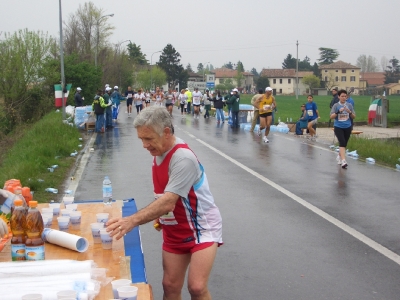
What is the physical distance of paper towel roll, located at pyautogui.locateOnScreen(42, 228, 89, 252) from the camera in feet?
14.8

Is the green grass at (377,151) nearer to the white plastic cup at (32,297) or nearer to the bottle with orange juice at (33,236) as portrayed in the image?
the bottle with orange juice at (33,236)

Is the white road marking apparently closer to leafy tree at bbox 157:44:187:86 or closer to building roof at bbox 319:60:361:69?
leafy tree at bbox 157:44:187:86

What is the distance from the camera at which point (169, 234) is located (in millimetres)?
4512

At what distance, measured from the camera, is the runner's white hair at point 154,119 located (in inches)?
163

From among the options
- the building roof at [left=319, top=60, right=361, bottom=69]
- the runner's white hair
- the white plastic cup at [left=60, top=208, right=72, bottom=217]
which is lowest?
the white plastic cup at [left=60, top=208, right=72, bottom=217]

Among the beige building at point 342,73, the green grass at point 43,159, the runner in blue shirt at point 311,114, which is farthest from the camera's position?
the beige building at point 342,73

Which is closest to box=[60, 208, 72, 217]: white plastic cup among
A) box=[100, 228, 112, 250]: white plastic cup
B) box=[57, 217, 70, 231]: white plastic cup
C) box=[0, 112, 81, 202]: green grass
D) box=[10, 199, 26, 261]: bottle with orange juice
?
box=[57, 217, 70, 231]: white plastic cup

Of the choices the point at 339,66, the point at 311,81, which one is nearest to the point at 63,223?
the point at 311,81

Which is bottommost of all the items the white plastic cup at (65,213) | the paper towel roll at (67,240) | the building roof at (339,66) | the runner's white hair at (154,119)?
the paper towel roll at (67,240)

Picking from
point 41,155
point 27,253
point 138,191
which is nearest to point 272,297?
point 27,253

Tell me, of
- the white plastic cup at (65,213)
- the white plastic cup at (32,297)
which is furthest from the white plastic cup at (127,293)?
the white plastic cup at (65,213)

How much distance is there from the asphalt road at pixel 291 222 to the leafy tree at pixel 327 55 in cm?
17702

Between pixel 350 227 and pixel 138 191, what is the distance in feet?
14.8

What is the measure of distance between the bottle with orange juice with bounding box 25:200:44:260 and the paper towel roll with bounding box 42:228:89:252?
318 mm
